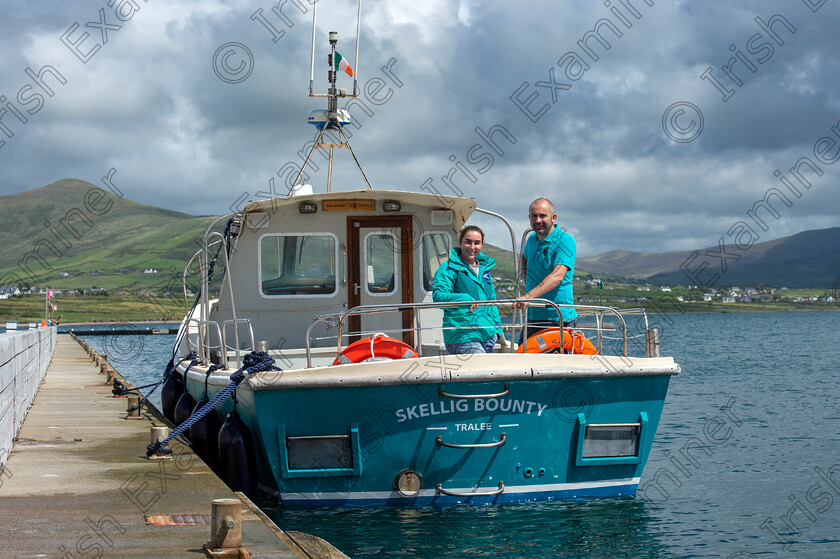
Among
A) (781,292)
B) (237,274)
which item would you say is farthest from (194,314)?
(781,292)

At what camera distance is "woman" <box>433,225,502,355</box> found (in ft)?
29.2

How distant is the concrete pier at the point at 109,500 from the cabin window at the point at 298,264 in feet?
8.54

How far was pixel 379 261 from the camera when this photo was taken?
12.0 metres

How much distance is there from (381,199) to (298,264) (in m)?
1.43

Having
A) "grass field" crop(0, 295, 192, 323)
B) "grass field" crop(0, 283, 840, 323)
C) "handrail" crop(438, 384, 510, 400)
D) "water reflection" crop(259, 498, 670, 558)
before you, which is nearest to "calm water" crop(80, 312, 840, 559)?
"water reflection" crop(259, 498, 670, 558)

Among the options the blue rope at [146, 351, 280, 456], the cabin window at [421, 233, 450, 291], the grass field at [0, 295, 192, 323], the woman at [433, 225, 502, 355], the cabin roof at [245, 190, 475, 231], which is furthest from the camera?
the grass field at [0, 295, 192, 323]

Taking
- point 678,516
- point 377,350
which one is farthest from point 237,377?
point 678,516

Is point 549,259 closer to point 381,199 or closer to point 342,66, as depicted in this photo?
point 381,199

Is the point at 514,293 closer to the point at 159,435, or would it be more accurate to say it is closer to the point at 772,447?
the point at 159,435

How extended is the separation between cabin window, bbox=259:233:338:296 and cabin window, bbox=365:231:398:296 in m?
0.44

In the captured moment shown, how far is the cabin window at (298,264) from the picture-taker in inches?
467

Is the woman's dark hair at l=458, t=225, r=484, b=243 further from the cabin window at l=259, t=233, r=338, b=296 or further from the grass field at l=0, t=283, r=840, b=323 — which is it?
the grass field at l=0, t=283, r=840, b=323

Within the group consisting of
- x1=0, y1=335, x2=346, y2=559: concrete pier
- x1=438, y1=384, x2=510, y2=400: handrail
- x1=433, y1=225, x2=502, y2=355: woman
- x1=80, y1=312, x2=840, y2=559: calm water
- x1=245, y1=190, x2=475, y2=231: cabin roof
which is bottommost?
x1=80, y1=312, x2=840, y2=559: calm water

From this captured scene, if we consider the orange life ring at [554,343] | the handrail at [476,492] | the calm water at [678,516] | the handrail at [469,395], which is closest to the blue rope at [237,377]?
the calm water at [678,516]
